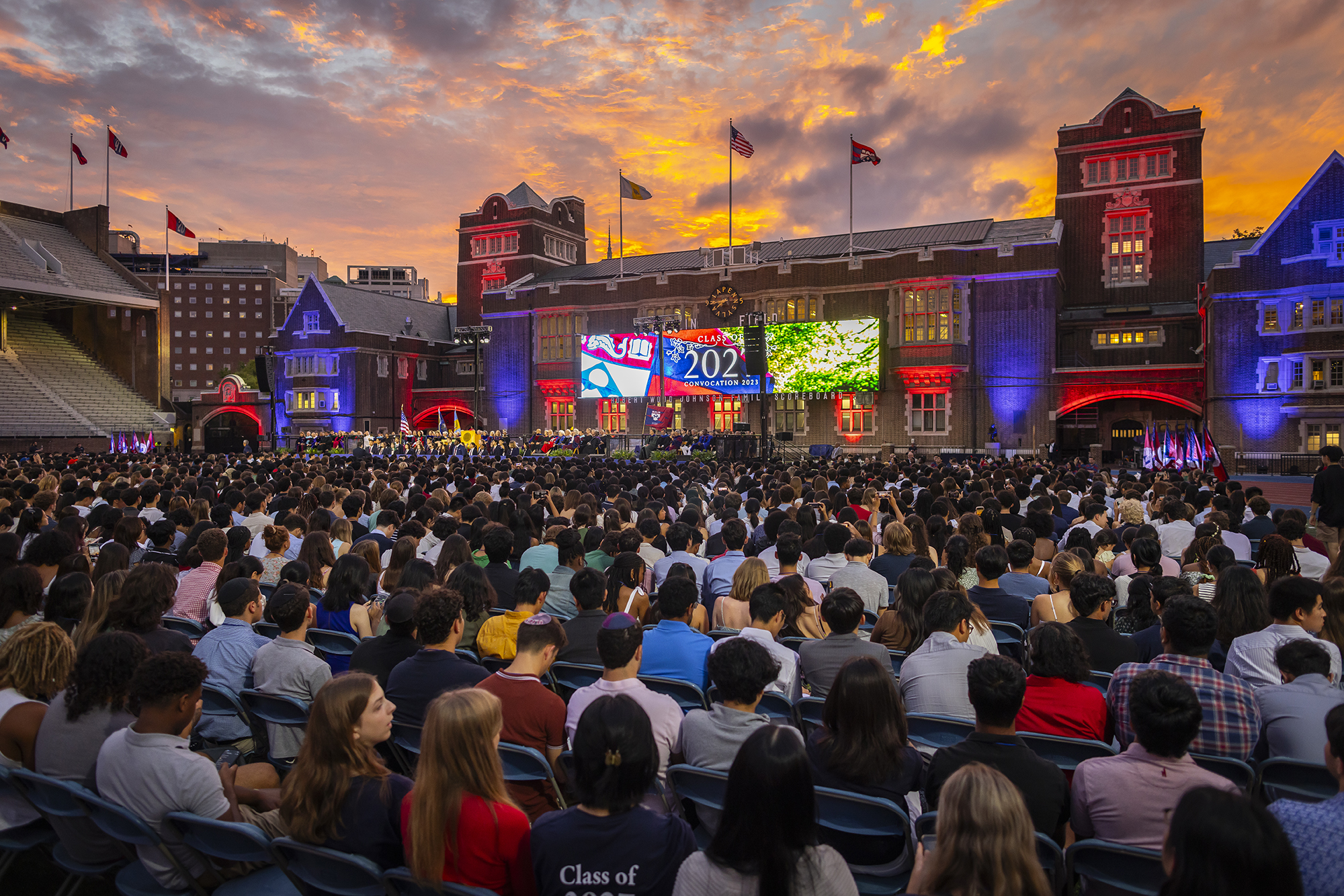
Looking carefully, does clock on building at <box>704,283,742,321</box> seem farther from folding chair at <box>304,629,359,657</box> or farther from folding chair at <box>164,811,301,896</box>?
folding chair at <box>164,811,301,896</box>

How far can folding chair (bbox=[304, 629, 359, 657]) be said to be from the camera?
6.09 metres

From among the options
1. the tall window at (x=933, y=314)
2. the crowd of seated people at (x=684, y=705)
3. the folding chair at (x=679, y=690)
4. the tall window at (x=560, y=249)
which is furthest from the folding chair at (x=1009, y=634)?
the tall window at (x=560, y=249)

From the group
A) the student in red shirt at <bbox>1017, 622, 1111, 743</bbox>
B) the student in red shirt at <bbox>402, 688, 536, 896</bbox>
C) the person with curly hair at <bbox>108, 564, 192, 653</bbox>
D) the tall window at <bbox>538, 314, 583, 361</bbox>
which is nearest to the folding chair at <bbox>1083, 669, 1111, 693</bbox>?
the student in red shirt at <bbox>1017, 622, 1111, 743</bbox>

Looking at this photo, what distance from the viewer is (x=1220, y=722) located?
13.9 feet

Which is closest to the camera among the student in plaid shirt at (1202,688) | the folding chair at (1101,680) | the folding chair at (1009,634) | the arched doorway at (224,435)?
the student in plaid shirt at (1202,688)

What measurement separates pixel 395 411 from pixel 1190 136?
51.6 m

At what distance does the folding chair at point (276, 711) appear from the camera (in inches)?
186

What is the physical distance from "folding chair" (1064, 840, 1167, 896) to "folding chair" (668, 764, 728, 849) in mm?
1435

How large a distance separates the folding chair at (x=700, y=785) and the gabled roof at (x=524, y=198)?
63.5 meters

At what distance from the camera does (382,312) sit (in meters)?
60.9

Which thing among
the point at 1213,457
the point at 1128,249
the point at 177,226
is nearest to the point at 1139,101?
the point at 1128,249

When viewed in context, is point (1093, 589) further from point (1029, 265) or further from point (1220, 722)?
point (1029, 265)

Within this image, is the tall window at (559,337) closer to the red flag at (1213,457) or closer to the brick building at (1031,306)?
the brick building at (1031,306)

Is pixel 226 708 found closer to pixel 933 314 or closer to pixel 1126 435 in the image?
pixel 933 314
